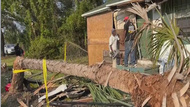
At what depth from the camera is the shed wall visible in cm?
1155

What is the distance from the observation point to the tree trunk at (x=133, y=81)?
273cm

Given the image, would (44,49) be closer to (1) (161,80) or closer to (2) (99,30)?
(2) (99,30)

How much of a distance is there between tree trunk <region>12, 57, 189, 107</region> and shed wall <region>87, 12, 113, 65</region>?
23.7ft

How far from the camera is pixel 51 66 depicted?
15.3 feet

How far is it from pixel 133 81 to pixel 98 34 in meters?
9.32

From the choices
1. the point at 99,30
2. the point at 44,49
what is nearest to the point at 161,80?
the point at 99,30

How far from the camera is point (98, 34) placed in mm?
12398

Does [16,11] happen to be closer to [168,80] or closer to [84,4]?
[84,4]

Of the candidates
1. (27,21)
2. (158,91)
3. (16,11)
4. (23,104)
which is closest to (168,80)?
(158,91)

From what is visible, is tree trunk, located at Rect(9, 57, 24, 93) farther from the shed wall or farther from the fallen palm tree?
the shed wall

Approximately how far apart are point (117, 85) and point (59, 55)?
15244mm

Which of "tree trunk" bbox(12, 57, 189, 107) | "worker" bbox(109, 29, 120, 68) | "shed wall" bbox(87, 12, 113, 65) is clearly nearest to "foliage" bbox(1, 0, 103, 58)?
"shed wall" bbox(87, 12, 113, 65)

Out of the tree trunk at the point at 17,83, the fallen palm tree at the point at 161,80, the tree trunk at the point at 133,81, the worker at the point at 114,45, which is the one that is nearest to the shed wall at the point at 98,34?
the worker at the point at 114,45

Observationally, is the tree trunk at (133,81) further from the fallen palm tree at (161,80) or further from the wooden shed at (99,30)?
the wooden shed at (99,30)
